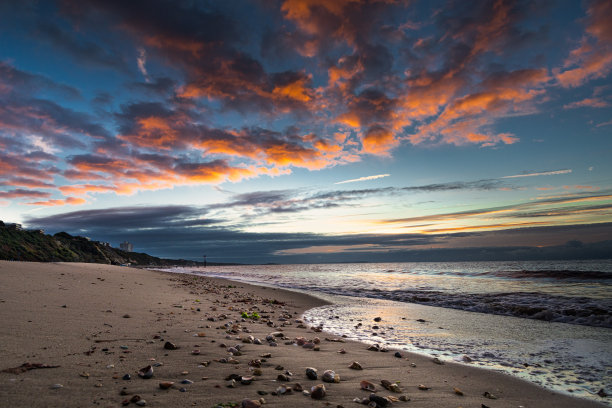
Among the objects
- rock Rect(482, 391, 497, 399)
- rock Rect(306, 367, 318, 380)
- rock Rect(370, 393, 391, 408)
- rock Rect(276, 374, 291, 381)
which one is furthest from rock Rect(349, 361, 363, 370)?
rock Rect(482, 391, 497, 399)

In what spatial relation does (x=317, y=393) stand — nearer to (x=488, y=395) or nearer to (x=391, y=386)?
(x=391, y=386)

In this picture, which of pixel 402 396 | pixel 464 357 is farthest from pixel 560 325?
pixel 402 396

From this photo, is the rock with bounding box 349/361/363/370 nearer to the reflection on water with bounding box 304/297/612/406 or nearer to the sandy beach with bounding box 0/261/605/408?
the sandy beach with bounding box 0/261/605/408

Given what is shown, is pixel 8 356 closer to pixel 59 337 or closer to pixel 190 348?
pixel 59 337

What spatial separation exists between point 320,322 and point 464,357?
5.55m

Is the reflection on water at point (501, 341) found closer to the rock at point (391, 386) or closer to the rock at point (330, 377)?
the rock at point (391, 386)

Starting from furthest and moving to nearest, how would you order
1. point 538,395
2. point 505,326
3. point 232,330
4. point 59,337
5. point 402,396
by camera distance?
point 505,326 → point 232,330 → point 59,337 → point 538,395 → point 402,396

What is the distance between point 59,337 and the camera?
5668mm

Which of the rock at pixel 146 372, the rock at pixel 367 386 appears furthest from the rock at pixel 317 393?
the rock at pixel 146 372

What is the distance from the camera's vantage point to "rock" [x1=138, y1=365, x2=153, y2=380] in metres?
4.17

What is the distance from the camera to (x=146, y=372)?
167 inches

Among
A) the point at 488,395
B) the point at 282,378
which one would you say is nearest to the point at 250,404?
the point at 282,378

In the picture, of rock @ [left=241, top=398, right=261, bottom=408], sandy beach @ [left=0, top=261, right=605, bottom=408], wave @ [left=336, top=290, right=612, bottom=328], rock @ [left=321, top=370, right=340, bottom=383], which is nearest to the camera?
rock @ [left=241, top=398, right=261, bottom=408]

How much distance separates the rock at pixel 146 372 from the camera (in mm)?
4172
